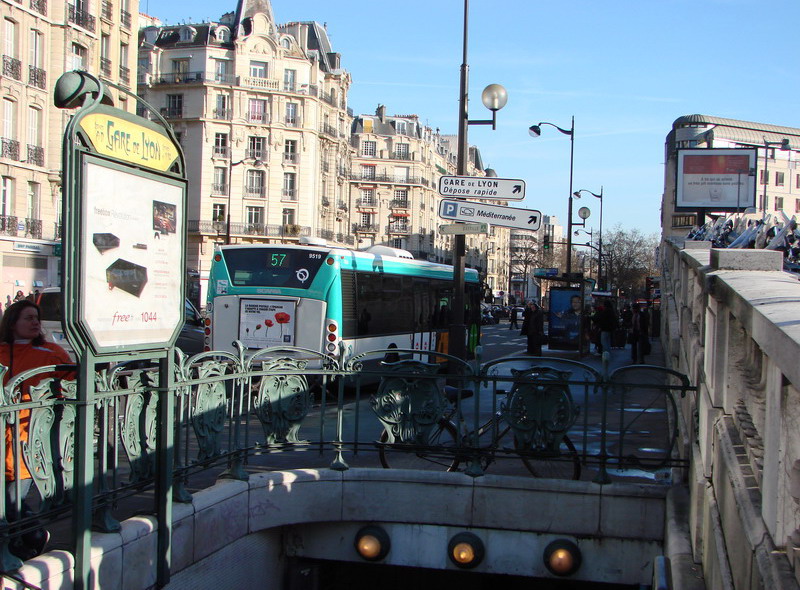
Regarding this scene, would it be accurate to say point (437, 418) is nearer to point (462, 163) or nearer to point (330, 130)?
point (462, 163)

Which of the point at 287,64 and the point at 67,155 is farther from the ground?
the point at 287,64

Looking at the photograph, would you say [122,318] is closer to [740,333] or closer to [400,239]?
[740,333]

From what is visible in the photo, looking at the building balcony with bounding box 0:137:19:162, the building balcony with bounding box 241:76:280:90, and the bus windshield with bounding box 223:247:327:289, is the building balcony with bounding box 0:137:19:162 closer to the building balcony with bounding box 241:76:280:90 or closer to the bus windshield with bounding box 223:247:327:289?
the bus windshield with bounding box 223:247:327:289

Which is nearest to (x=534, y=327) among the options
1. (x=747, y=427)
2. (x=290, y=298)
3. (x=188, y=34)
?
(x=290, y=298)

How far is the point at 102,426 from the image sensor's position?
5.40 meters

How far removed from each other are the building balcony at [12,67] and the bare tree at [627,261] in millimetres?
49521

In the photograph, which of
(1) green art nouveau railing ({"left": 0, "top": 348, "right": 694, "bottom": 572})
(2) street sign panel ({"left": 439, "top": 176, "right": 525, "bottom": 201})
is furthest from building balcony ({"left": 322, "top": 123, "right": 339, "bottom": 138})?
(1) green art nouveau railing ({"left": 0, "top": 348, "right": 694, "bottom": 572})

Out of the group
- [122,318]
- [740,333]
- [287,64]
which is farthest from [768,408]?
[287,64]

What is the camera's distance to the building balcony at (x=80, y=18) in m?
41.3

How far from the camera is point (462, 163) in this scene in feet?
51.5

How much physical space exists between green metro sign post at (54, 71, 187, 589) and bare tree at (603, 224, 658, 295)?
71.2 meters

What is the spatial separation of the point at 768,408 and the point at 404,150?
100.0 meters

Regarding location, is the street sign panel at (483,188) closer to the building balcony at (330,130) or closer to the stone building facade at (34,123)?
the stone building facade at (34,123)

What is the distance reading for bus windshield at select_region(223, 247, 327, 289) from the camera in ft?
56.0
